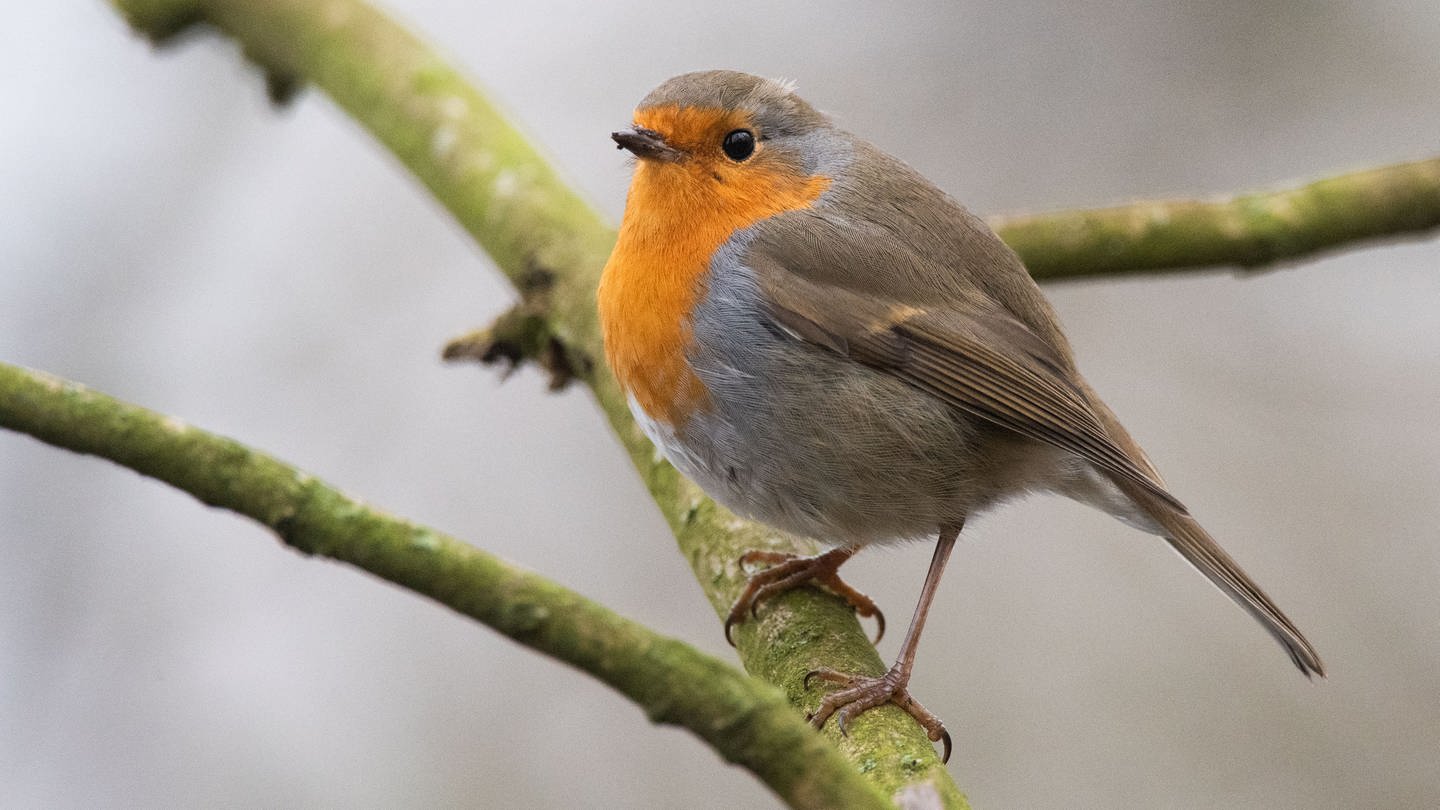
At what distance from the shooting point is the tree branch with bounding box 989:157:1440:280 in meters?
3.33

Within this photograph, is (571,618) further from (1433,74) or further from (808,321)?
(1433,74)

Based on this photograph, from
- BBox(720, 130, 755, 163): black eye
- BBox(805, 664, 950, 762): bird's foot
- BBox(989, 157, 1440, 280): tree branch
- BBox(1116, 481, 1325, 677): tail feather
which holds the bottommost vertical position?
BBox(805, 664, 950, 762): bird's foot

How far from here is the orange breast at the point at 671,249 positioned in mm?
2828

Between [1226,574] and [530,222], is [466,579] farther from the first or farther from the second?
[530,222]

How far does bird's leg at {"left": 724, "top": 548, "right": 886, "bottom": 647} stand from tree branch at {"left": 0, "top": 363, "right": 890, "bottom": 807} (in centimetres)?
121

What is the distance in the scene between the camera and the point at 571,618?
5.02 ft

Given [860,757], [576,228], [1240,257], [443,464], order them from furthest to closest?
1. [443,464]
2. [576,228]
3. [1240,257]
4. [860,757]

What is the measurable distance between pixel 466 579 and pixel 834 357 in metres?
1.43

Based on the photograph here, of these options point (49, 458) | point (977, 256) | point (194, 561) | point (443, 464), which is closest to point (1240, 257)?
point (977, 256)

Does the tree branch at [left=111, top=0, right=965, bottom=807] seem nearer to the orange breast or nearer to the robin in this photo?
the robin

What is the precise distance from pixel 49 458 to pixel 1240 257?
Answer: 4.21 meters

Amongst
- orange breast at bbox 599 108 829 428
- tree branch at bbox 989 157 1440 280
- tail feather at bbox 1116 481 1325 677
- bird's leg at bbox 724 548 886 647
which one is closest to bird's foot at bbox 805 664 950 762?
bird's leg at bbox 724 548 886 647

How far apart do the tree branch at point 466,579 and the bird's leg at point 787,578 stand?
3.95 feet

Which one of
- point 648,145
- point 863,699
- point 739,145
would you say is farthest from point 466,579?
point 739,145
